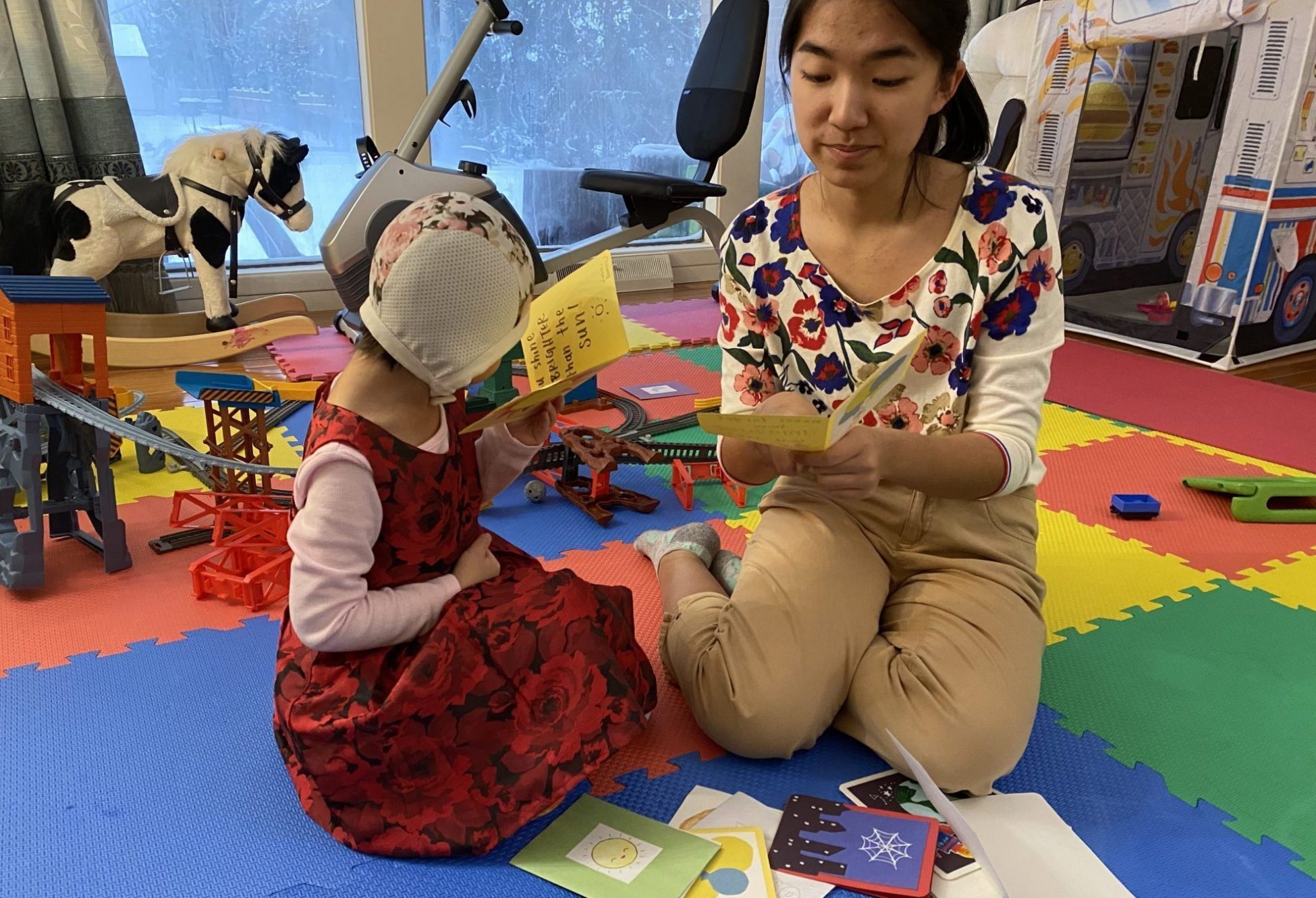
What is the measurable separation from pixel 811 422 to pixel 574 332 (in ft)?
0.90

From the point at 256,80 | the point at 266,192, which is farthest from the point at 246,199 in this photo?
the point at 256,80

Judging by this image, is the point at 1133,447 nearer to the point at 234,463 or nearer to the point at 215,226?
the point at 234,463

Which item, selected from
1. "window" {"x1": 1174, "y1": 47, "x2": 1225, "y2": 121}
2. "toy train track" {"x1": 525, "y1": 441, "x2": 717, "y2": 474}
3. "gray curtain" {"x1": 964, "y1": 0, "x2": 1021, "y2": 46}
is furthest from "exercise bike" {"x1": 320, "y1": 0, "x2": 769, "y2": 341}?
"window" {"x1": 1174, "y1": 47, "x2": 1225, "y2": 121}

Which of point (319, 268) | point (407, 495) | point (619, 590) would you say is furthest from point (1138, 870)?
point (319, 268)

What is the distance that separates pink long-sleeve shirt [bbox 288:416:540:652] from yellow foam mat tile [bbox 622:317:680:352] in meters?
1.64

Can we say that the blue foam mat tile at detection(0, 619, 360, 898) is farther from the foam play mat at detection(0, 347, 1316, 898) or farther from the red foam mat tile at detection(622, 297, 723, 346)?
the red foam mat tile at detection(622, 297, 723, 346)

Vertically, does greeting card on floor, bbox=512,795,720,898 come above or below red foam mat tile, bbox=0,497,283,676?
above

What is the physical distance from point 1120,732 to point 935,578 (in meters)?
0.26

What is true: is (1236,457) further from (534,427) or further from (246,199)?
(246,199)

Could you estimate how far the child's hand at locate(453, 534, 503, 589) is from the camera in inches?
35.1

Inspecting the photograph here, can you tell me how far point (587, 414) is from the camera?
196cm

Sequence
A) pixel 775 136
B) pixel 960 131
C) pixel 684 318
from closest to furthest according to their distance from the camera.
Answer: pixel 960 131
pixel 684 318
pixel 775 136

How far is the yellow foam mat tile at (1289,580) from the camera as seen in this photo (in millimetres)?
1338

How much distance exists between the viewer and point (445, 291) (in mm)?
762
